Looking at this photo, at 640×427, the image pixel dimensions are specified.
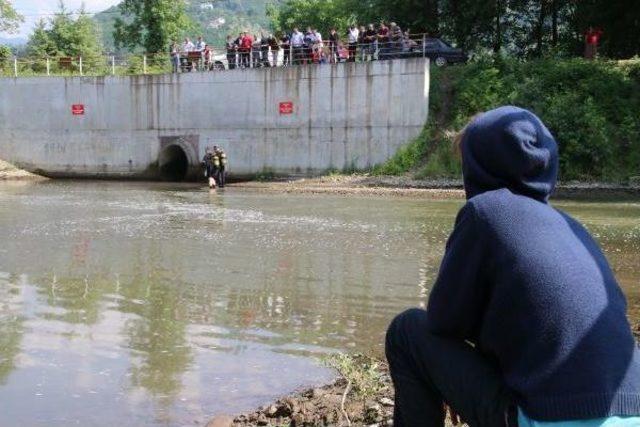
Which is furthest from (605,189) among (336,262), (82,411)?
(82,411)

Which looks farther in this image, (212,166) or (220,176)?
(220,176)

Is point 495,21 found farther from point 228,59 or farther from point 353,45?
point 228,59

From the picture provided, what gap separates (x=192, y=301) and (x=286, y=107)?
24.3 meters

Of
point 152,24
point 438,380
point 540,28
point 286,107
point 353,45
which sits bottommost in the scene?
point 438,380

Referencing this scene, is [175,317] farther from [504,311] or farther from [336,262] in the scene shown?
[504,311]

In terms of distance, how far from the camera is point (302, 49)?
31578mm

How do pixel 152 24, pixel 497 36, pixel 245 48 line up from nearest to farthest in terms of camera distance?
pixel 245 48 → pixel 497 36 → pixel 152 24

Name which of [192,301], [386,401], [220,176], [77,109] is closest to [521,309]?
[386,401]

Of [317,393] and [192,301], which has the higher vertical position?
[317,393]

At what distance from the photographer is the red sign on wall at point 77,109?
35.8 meters

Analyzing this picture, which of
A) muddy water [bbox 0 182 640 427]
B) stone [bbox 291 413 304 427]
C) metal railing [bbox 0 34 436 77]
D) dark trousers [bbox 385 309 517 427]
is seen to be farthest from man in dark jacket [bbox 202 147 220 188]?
dark trousers [bbox 385 309 517 427]

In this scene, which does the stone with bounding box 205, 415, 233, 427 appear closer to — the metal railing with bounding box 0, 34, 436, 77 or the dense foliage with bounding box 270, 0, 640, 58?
the metal railing with bounding box 0, 34, 436, 77

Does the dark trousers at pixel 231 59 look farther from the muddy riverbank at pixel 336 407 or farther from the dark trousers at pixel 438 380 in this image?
the dark trousers at pixel 438 380

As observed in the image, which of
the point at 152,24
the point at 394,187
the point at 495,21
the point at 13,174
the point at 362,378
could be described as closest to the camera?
the point at 362,378
